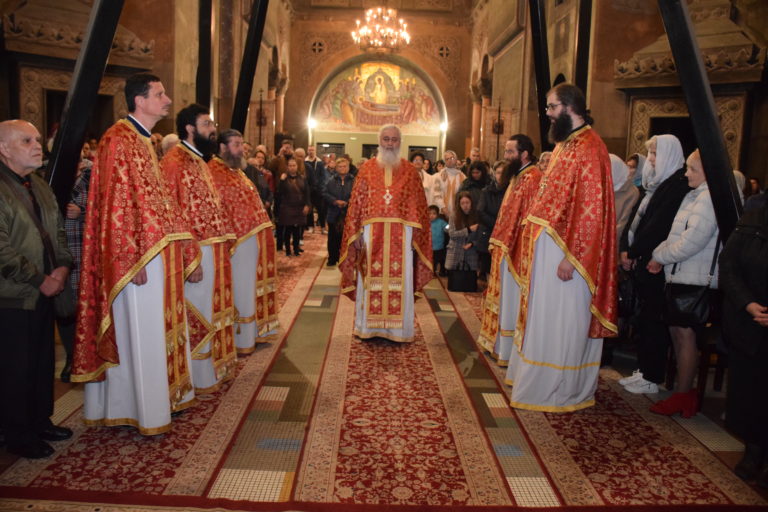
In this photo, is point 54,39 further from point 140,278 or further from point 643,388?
point 643,388

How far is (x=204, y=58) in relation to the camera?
5.82 m

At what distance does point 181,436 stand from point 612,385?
10.1 feet

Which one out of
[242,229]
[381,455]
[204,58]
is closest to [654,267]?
[381,455]

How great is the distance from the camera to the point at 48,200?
3277 mm

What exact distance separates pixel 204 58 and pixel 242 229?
1.94 metres

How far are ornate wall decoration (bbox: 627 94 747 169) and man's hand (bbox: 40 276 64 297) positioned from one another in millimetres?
9084

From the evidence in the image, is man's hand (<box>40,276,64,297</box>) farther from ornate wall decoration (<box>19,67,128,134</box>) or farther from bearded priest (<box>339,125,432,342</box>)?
ornate wall decoration (<box>19,67,128,134</box>)

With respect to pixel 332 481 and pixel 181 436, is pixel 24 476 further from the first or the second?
pixel 332 481

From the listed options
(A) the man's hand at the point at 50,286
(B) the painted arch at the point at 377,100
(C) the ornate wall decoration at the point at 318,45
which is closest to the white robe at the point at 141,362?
(A) the man's hand at the point at 50,286

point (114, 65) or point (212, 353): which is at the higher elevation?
point (114, 65)

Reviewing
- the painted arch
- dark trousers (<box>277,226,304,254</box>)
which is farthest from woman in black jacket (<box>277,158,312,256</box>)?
the painted arch

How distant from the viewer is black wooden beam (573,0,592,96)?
17.9 ft

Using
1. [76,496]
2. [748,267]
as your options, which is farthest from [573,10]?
[76,496]

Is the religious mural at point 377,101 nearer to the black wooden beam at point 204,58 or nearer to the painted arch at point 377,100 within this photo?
the painted arch at point 377,100
